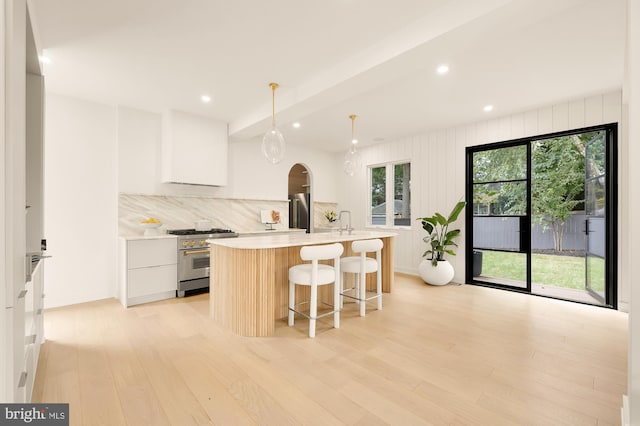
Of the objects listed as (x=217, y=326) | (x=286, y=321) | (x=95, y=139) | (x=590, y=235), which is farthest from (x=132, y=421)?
(x=590, y=235)

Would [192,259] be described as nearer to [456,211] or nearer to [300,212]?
[300,212]

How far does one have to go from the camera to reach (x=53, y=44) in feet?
8.52

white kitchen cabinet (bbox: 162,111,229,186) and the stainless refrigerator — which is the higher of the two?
white kitchen cabinet (bbox: 162,111,229,186)

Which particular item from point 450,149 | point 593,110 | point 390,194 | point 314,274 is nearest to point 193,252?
point 314,274

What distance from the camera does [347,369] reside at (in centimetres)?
222

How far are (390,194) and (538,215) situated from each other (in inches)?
100

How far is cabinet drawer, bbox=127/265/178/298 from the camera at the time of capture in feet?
12.2

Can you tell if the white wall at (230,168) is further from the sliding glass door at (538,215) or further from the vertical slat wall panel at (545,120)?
the vertical slat wall panel at (545,120)

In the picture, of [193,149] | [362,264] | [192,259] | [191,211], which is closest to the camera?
[362,264]

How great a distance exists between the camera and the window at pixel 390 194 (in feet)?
19.4

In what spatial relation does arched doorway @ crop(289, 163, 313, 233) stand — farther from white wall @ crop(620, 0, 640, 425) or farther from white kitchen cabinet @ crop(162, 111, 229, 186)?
→ white wall @ crop(620, 0, 640, 425)

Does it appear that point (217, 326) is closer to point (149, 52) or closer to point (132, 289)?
point (132, 289)

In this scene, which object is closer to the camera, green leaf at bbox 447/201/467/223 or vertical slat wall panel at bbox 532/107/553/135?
vertical slat wall panel at bbox 532/107/553/135

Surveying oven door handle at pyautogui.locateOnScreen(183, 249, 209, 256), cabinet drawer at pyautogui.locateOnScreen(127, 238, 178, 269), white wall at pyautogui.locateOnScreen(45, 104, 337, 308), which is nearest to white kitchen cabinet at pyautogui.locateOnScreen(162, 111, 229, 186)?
white wall at pyautogui.locateOnScreen(45, 104, 337, 308)
